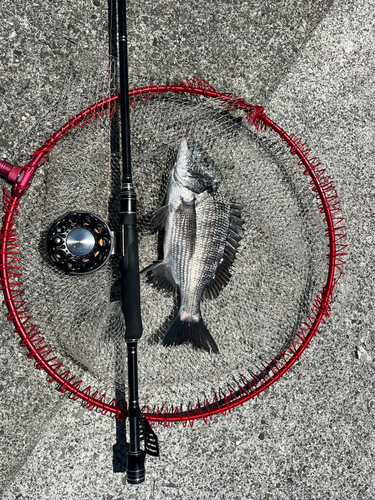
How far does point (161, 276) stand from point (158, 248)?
6.0 inches

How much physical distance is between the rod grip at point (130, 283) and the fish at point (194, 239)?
163 mm

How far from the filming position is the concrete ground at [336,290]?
78.9 inches

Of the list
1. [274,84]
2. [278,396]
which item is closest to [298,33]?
[274,84]

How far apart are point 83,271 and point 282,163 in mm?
997

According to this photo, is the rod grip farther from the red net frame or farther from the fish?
the red net frame

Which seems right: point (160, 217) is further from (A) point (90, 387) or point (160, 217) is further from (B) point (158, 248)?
(A) point (90, 387)

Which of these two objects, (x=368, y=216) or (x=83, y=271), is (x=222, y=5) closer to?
(x=368, y=216)

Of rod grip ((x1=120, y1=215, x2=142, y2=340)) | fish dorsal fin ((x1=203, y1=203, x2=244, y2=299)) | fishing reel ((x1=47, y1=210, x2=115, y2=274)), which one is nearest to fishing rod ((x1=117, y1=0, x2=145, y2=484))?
rod grip ((x1=120, y1=215, x2=142, y2=340))

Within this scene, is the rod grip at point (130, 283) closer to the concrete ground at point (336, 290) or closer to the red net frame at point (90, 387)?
the red net frame at point (90, 387)

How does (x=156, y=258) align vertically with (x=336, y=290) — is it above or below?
above

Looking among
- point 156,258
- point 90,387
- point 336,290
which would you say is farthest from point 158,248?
point 336,290

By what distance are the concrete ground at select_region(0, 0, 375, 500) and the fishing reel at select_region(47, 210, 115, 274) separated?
0.32 meters

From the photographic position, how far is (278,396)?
2.18 metres

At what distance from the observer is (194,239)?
5.95ft
